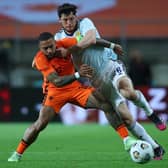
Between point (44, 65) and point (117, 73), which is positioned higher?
point (44, 65)

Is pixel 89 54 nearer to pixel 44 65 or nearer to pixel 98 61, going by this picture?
pixel 98 61

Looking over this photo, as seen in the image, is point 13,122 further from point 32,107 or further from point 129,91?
point 129,91

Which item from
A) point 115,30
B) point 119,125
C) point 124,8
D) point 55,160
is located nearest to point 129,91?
point 119,125

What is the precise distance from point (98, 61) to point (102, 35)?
42.2 ft

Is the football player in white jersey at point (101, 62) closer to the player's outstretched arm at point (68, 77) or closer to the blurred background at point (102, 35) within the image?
the player's outstretched arm at point (68, 77)

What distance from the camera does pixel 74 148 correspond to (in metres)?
12.6

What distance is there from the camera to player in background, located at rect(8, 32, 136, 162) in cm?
1010

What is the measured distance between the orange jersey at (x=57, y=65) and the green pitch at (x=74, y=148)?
1.03 meters

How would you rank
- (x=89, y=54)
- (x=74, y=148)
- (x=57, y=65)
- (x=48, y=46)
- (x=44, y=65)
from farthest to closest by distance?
(x=74, y=148) → (x=89, y=54) → (x=57, y=65) → (x=44, y=65) → (x=48, y=46)

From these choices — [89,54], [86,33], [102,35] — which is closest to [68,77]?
[89,54]

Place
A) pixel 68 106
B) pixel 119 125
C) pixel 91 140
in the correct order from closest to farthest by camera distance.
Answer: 1. pixel 119 125
2. pixel 91 140
3. pixel 68 106

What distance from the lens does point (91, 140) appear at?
14.5m

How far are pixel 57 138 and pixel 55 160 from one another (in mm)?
4596

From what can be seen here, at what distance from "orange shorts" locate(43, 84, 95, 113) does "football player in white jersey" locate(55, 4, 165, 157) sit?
0.23 meters
